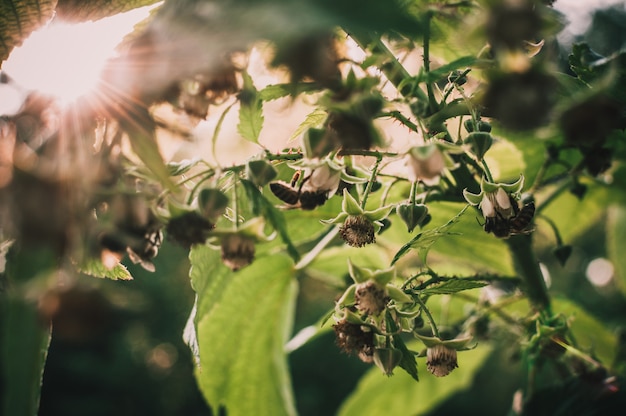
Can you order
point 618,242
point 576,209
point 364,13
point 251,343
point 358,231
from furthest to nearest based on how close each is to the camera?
point 618,242 → point 576,209 → point 251,343 → point 358,231 → point 364,13

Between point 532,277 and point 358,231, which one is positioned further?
point 532,277

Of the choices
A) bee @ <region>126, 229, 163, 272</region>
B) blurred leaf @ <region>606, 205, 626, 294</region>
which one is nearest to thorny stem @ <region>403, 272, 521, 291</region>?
bee @ <region>126, 229, 163, 272</region>

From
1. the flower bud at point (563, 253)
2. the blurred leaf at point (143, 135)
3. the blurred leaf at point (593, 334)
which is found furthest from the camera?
the blurred leaf at point (593, 334)

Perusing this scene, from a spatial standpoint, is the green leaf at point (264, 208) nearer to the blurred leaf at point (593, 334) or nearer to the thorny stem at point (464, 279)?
the thorny stem at point (464, 279)

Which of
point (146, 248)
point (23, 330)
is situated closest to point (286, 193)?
point (146, 248)

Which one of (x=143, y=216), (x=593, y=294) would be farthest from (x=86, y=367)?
(x=143, y=216)

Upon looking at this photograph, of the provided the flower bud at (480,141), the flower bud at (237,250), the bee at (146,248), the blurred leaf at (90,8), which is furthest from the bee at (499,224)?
the blurred leaf at (90,8)

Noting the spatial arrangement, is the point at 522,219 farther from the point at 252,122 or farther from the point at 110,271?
the point at 110,271
